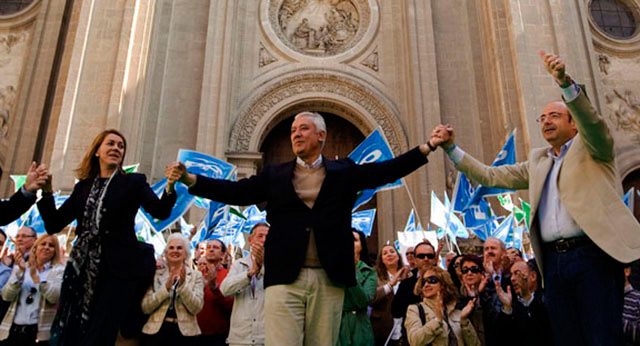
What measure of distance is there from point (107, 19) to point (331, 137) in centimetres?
698

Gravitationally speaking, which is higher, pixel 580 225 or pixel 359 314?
pixel 580 225

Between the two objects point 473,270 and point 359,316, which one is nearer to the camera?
point 359,316

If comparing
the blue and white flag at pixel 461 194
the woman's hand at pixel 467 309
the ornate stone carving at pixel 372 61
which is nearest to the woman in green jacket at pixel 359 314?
the woman's hand at pixel 467 309

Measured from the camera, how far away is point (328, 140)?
47.7 ft

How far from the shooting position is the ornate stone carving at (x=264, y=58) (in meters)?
13.8

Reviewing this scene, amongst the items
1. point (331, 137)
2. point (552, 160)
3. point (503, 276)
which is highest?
point (331, 137)

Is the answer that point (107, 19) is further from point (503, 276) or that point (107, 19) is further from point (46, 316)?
point (503, 276)

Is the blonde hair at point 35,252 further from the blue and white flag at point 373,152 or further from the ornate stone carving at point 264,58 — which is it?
the ornate stone carving at point 264,58

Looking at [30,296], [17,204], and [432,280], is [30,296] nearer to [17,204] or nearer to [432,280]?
[17,204]

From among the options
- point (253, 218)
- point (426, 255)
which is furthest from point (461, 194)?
point (253, 218)

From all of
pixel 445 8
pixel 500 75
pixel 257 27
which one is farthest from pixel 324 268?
pixel 445 8

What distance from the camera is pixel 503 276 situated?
505 centimetres

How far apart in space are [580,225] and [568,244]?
159mm

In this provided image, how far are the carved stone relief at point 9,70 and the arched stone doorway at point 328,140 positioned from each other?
765 cm
